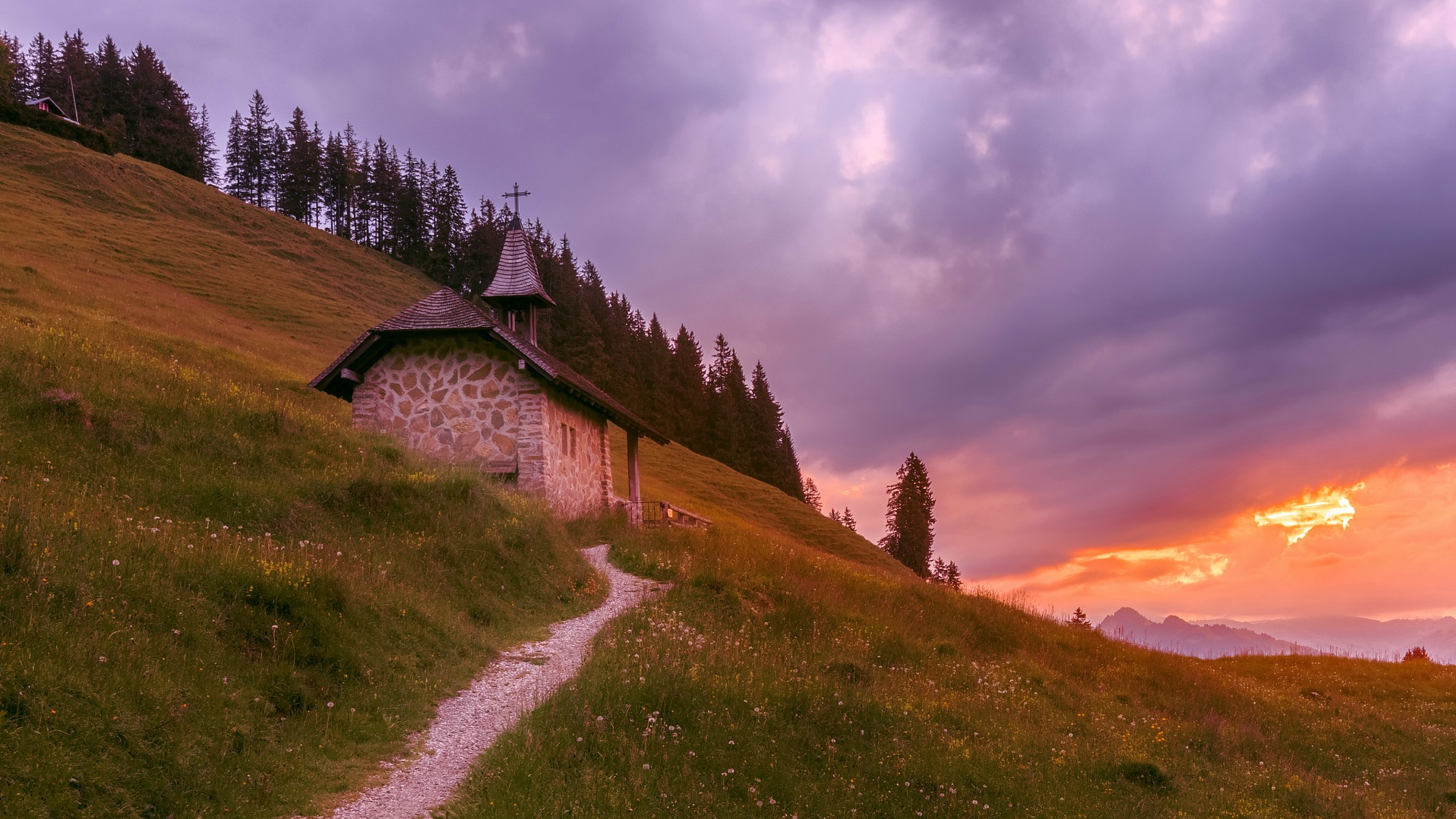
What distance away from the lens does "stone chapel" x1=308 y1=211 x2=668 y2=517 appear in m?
22.9

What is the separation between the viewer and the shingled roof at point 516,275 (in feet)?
92.3

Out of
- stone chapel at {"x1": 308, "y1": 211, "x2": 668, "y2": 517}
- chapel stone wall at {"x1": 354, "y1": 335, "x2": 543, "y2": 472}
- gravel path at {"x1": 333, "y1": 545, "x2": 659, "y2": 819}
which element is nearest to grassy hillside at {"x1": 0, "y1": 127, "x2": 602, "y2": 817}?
gravel path at {"x1": 333, "y1": 545, "x2": 659, "y2": 819}

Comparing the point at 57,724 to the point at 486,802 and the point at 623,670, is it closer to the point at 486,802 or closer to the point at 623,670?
the point at 486,802

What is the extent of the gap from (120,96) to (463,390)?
93.0 metres

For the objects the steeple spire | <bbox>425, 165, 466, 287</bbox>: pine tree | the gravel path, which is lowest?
the gravel path

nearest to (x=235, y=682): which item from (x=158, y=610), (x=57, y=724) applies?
(x=158, y=610)

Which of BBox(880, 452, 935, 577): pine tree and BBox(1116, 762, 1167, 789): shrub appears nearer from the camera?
BBox(1116, 762, 1167, 789): shrub

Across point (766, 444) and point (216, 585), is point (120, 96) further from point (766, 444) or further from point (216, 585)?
point (216, 585)

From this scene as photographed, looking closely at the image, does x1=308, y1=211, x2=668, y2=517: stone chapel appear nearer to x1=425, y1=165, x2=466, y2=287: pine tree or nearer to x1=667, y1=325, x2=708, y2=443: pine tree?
x1=667, y1=325, x2=708, y2=443: pine tree

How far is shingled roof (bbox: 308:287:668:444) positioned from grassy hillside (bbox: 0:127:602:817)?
405 centimetres

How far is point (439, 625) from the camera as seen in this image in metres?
11.8

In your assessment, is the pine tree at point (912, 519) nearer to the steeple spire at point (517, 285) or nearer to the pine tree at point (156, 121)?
the steeple spire at point (517, 285)

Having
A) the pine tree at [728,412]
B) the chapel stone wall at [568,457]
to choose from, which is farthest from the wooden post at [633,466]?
the pine tree at [728,412]

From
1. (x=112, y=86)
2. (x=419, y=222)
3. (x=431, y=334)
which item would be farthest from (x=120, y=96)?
(x=431, y=334)
